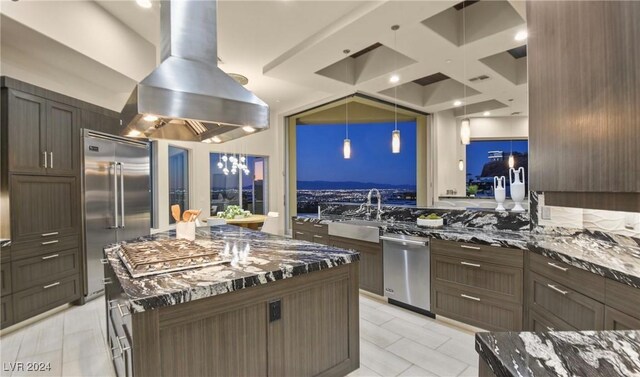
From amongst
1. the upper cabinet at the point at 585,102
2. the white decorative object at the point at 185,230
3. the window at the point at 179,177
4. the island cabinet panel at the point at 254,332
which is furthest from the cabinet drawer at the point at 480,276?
the window at the point at 179,177

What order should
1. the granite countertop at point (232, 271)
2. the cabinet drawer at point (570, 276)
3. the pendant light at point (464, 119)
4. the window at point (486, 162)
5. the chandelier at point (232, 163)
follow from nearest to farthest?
the granite countertop at point (232, 271) → the cabinet drawer at point (570, 276) → the pendant light at point (464, 119) → the chandelier at point (232, 163) → the window at point (486, 162)

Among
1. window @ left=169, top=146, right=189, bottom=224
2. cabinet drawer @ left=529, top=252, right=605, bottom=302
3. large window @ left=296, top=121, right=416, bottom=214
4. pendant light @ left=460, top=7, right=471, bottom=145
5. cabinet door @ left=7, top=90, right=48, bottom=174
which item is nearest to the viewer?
cabinet drawer @ left=529, top=252, right=605, bottom=302

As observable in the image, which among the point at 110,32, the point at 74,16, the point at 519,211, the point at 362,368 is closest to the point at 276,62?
the point at 110,32

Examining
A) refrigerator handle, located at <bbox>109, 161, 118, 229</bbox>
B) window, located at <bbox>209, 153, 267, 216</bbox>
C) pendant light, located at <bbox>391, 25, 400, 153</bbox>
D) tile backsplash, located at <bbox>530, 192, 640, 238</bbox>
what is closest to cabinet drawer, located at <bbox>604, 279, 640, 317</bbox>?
tile backsplash, located at <bbox>530, 192, 640, 238</bbox>

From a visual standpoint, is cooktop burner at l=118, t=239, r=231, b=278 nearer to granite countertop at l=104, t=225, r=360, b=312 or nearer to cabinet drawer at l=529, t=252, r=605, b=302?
granite countertop at l=104, t=225, r=360, b=312

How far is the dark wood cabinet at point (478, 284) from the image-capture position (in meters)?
2.48

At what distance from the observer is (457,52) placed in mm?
4020

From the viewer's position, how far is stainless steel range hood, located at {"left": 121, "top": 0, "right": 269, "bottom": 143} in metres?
1.73

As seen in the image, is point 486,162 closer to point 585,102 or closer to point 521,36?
point 521,36

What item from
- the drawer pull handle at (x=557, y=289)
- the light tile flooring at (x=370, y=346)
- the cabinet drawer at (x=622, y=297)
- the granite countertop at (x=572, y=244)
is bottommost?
the light tile flooring at (x=370, y=346)

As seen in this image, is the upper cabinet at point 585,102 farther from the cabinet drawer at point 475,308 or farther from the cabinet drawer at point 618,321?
the cabinet drawer at point 475,308

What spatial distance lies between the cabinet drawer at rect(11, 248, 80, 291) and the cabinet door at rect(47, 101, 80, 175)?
91cm

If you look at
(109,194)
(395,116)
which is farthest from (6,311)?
(395,116)

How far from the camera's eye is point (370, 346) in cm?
260
